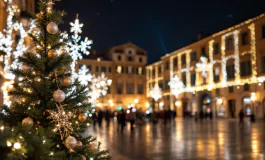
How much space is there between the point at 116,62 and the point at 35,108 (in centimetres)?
6551

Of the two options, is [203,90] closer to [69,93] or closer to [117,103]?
[117,103]

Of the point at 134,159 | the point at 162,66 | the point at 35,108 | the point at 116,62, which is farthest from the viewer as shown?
the point at 116,62

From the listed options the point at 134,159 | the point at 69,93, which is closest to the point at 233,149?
the point at 134,159

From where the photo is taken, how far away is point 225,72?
43000 mm

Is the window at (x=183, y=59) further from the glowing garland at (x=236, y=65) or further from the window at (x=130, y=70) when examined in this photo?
the window at (x=130, y=70)

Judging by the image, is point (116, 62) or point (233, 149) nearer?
point (233, 149)

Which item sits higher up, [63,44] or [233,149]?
[63,44]

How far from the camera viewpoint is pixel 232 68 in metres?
41.9

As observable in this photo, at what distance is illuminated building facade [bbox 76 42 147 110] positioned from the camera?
6962 cm

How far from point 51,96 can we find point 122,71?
6648cm

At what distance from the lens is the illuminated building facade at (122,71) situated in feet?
228

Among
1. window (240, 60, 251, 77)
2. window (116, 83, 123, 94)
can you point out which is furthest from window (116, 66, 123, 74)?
window (240, 60, 251, 77)

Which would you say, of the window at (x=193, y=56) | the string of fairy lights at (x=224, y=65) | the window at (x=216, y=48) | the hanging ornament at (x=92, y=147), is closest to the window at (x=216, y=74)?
the string of fairy lights at (x=224, y=65)

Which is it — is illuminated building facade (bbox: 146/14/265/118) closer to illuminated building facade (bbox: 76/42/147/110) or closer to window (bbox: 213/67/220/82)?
window (bbox: 213/67/220/82)
